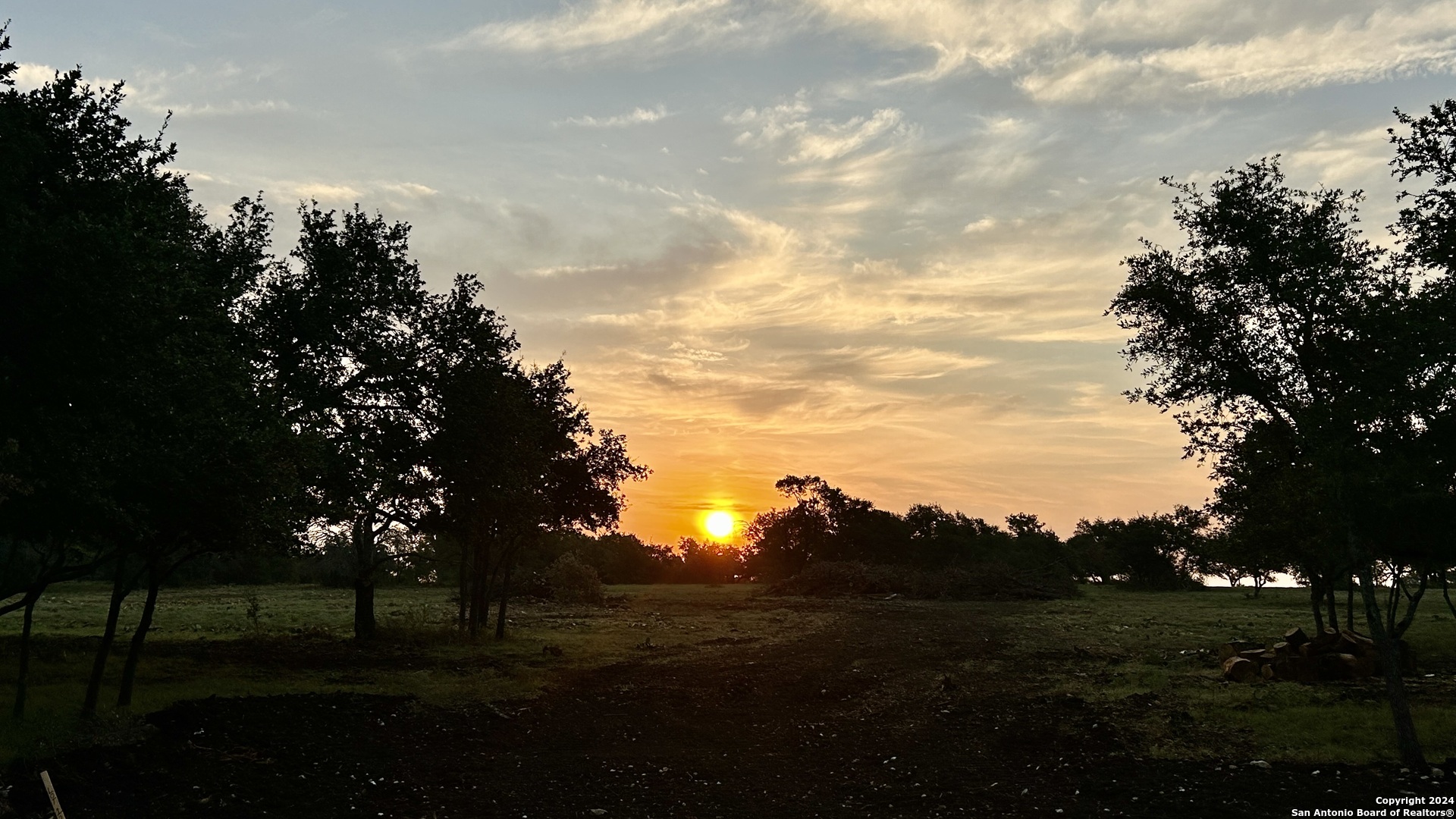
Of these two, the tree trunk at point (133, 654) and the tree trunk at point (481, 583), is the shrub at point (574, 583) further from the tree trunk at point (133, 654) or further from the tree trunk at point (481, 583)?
the tree trunk at point (133, 654)

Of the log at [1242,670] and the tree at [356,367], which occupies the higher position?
the tree at [356,367]

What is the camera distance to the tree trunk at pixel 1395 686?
1332 centimetres

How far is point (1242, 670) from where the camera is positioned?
74.0 ft

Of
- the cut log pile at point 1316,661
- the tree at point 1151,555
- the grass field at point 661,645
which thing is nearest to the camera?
the grass field at point 661,645

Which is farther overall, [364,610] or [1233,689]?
[364,610]

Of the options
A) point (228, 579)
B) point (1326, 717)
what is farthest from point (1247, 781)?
point (228, 579)

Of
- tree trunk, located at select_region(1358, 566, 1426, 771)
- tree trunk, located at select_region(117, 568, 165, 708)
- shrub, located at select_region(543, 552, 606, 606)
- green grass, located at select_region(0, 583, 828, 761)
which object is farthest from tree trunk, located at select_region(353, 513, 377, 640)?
shrub, located at select_region(543, 552, 606, 606)

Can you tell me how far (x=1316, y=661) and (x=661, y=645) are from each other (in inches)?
Result: 834

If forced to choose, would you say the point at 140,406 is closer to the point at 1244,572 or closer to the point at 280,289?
the point at 280,289

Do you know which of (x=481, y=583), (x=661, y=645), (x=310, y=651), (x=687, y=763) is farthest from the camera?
(x=481, y=583)

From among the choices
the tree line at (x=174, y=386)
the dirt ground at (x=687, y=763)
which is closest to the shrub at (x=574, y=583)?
the tree line at (x=174, y=386)

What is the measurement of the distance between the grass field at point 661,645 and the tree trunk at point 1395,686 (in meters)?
0.64

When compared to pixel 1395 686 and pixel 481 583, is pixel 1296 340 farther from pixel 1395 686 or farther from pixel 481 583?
pixel 481 583

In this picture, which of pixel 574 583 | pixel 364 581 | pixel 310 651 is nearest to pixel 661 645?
pixel 364 581
